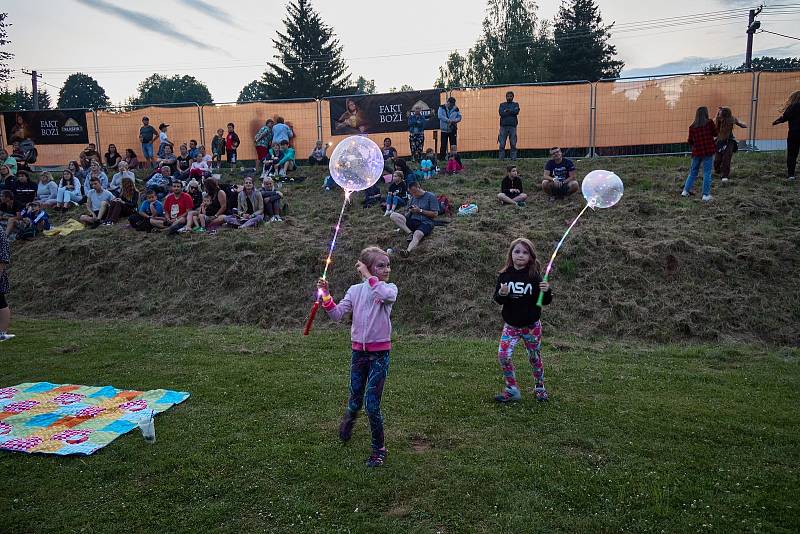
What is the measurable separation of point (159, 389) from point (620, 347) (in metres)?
7.11

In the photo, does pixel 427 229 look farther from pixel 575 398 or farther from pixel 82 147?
pixel 82 147

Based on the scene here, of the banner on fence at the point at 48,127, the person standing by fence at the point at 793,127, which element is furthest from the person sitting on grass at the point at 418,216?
the banner on fence at the point at 48,127

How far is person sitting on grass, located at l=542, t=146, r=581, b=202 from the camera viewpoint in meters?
14.2

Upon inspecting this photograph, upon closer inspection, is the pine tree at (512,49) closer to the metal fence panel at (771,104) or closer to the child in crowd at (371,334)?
the metal fence panel at (771,104)

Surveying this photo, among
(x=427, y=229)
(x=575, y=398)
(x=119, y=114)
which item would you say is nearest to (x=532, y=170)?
(x=427, y=229)

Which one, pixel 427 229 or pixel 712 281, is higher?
pixel 427 229

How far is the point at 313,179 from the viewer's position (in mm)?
18578

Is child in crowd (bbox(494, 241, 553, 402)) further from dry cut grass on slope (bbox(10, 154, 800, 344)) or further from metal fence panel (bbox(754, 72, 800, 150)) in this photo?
metal fence panel (bbox(754, 72, 800, 150))

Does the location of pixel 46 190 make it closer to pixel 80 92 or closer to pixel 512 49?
pixel 512 49

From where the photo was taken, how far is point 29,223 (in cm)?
1647

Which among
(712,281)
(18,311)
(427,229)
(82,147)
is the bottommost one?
(18,311)

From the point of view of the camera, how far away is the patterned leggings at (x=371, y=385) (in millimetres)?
5281

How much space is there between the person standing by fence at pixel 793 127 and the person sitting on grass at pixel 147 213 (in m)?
16.4

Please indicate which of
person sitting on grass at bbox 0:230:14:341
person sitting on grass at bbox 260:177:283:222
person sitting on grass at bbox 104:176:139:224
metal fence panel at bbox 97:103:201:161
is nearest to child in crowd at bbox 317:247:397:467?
person sitting on grass at bbox 0:230:14:341
